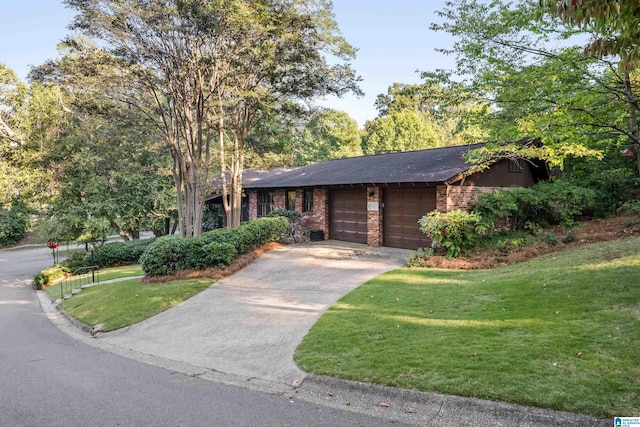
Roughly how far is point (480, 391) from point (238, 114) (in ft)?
49.6

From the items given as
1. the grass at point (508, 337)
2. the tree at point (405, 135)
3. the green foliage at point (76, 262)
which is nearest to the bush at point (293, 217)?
the grass at point (508, 337)

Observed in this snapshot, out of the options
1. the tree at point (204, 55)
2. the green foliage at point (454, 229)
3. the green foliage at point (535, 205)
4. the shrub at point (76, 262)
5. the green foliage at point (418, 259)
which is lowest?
the shrub at point (76, 262)

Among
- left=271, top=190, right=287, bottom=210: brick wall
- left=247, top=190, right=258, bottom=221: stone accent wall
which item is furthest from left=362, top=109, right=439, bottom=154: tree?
left=271, top=190, right=287, bottom=210: brick wall

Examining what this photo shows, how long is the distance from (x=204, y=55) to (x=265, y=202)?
9.80 metres

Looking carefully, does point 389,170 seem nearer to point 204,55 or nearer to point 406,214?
point 406,214

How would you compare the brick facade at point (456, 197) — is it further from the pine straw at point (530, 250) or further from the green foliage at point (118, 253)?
the green foliage at point (118, 253)

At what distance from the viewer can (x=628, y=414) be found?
11.4ft

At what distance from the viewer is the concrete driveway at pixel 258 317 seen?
613 centimetres

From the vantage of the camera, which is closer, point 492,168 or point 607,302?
point 607,302

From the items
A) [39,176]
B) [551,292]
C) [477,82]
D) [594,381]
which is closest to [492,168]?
[477,82]

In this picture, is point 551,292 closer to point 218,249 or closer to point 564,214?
point 564,214

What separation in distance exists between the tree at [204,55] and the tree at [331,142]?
56.6ft

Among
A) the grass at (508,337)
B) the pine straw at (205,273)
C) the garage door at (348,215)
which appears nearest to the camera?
the grass at (508,337)

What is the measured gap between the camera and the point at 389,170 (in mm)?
15344
